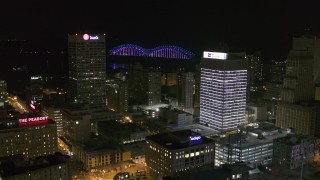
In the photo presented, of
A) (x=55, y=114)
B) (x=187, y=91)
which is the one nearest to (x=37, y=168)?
(x=55, y=114)

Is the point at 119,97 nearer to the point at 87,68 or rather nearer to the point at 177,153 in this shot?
the point at 87,68

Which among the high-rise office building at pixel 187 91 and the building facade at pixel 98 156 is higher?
the high-rise office building at pixel 187 91

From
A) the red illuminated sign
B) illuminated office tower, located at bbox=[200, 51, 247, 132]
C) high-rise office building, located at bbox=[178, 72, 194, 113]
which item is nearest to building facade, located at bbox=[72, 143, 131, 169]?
the red illuminated sign

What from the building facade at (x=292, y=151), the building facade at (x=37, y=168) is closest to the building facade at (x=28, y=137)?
the building facade at (x=37, y=168)

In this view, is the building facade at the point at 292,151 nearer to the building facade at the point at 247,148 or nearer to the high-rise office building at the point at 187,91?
the building facade at the point at 247,148

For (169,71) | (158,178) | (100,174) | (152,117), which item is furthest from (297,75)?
(169,71)
